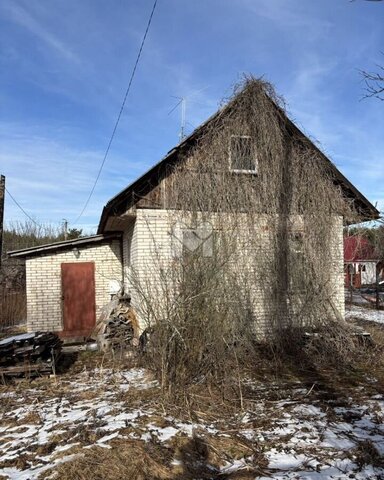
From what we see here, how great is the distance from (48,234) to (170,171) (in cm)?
2517

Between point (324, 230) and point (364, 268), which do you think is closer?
point (324, 230)

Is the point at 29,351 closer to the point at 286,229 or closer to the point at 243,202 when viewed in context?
the point at 243,202

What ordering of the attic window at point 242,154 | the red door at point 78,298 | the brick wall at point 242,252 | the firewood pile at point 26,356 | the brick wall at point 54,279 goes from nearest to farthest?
the firewood pile at point 26,356
the brick wall at point 242,252
the attic window at point 242,154
the brick wall at point 54,279
the red door at point 78,298

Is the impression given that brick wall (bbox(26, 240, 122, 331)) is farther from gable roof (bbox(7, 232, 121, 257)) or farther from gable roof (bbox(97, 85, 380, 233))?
gable roof (bbox(97, 85, 380, 233))

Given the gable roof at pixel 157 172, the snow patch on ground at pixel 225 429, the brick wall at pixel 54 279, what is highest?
the gable roof at pixel 157 172

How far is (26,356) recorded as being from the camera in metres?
7.61

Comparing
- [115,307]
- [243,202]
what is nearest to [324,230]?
[243,202]

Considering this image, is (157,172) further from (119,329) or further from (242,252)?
(119,329)

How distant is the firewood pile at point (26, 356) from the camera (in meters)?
7.40

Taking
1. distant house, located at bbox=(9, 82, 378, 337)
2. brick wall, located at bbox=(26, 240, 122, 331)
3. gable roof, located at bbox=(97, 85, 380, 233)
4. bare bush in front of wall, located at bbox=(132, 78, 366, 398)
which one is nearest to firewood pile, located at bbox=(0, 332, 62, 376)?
distant house, located at bbox=(9, 82, 378, 337)

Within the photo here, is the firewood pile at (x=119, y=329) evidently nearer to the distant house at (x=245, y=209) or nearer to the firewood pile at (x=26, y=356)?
the distant house at (x=245, y=209)

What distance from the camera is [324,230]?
10164 mm

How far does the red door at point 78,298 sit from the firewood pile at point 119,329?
9.11 ft

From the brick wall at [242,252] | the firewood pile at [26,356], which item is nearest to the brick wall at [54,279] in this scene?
the brick wall at [242,252]
